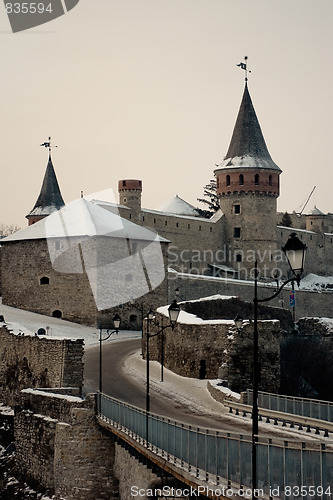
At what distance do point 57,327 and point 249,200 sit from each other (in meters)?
27.2

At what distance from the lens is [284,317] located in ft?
152

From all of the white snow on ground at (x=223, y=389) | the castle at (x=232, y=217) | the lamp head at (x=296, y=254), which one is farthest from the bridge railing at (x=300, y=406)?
the castle at (x=232, y=217)

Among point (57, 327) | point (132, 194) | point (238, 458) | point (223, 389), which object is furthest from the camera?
point (132, 194)

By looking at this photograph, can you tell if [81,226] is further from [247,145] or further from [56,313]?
[247,145]

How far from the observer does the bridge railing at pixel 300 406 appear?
18156mm

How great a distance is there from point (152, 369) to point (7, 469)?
7.34 m

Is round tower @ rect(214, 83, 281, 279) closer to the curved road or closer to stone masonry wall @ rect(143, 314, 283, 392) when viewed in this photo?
the curved road

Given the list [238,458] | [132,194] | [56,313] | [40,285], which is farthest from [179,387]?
[132,194]

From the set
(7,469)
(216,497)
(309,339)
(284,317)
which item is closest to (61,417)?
(7,469)

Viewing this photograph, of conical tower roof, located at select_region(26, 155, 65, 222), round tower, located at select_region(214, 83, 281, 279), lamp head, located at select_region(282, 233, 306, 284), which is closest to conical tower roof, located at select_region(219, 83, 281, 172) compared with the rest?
round tower, located at select_region(214, 83, 281, 279)

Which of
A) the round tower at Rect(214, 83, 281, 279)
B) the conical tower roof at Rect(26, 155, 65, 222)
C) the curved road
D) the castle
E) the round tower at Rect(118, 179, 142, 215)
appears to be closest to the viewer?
the curved road

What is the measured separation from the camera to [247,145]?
63.5 metres

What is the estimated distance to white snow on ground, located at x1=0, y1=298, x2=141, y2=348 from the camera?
1462 inches

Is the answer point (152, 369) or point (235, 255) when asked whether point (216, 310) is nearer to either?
point (152, 369)
